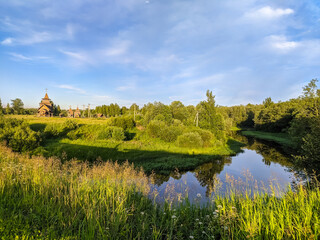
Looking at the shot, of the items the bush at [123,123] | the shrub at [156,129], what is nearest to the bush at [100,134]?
the shrub at [156,129]

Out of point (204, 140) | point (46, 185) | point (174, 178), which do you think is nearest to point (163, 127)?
point (204, 140)

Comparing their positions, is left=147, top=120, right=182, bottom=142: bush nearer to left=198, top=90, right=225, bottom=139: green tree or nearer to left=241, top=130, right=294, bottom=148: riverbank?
left=198, top=90, right=225, bottom=139: green tree

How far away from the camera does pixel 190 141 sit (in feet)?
82.8

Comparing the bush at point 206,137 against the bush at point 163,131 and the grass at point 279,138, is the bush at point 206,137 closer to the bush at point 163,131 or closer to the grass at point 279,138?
the bush at point 163,131

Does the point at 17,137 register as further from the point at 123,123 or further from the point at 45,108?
the point at 45,108

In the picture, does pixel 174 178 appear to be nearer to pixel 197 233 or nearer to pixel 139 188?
pixel 139 188

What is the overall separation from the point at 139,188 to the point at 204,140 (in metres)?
21.3

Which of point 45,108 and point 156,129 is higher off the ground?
point 45,108

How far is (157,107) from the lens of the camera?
3994 centimetres

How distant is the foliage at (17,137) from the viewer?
1602 centimetres

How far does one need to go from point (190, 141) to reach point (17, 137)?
21222 mm

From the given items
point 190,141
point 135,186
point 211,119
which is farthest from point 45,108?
point 135,186

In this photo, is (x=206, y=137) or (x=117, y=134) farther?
(x=206, y=137)

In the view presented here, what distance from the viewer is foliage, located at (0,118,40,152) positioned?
631 inches
